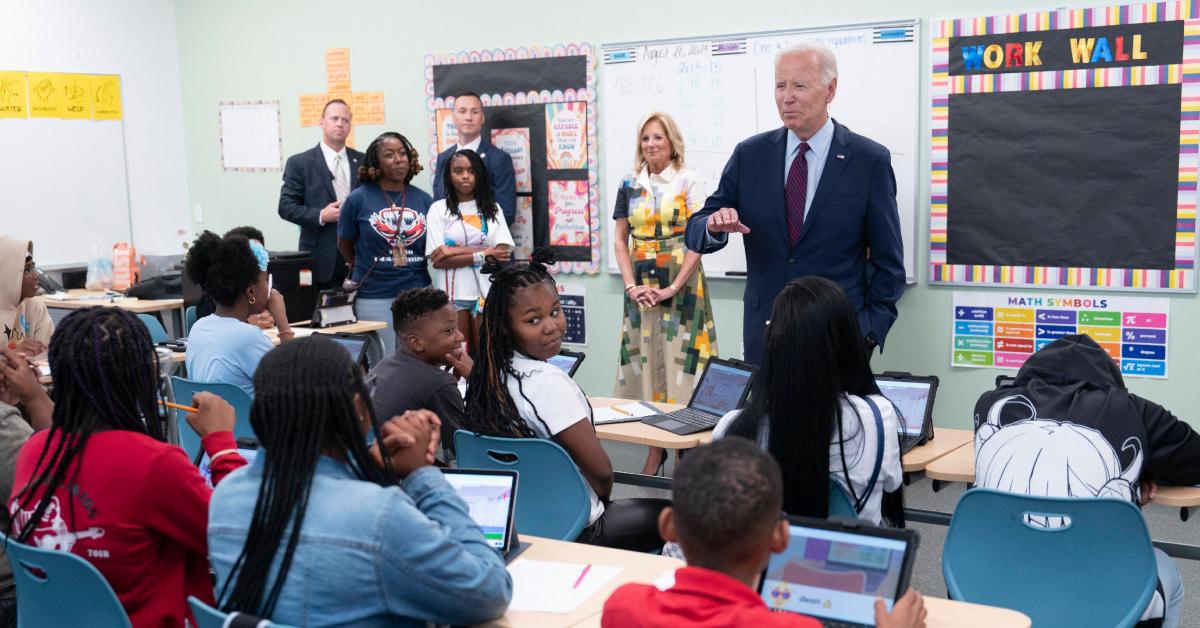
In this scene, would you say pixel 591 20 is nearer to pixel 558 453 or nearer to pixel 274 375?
pixel 558 453

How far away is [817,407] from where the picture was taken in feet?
7.66

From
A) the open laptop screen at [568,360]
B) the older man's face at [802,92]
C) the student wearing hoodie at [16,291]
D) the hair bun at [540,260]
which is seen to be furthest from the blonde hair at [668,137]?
the student wearing hoodie at [16,291]

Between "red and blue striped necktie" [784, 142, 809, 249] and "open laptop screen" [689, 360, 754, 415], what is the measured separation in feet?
1.91

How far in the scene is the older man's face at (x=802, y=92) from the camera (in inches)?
154

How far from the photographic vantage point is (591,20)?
244 inches

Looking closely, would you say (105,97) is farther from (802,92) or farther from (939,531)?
(939,531)

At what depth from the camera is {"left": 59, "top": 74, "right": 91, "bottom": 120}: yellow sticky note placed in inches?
292

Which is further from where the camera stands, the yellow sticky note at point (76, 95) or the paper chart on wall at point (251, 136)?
the paper chart on wall at point (251, 136)

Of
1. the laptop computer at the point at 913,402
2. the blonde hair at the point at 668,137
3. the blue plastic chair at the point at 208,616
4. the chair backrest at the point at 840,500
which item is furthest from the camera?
the blonde hair at the point at 668,137

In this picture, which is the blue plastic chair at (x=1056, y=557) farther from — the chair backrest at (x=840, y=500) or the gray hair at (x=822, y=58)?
the gray hair at (x=822, y=58)

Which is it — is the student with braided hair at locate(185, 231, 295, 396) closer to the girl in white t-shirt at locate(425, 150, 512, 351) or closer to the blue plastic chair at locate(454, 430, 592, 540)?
the blue plastic chair at locate(454, 430, 592, 540)

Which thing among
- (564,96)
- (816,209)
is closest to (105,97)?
(564,96)

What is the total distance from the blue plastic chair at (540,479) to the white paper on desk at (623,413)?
81cm

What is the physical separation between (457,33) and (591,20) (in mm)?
975
